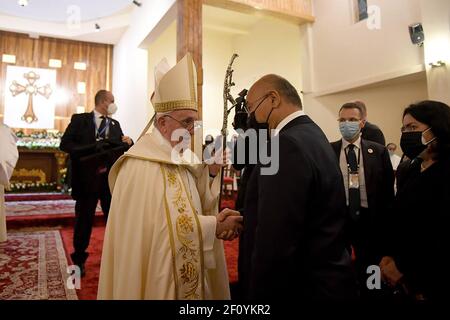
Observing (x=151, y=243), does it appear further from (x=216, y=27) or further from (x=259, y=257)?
(x=216, y=27)

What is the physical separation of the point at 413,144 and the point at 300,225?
1.22m

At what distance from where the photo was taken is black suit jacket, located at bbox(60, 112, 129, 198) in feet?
10.2

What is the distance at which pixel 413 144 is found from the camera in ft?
6.53

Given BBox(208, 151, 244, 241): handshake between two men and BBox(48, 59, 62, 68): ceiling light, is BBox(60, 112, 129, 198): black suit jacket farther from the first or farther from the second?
BBox(48, 59, 62, 68): ceiling light

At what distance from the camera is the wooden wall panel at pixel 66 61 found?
10.1 meters

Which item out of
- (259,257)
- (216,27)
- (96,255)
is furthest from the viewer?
(216,27)

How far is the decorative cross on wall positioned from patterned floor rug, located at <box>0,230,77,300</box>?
6650mm

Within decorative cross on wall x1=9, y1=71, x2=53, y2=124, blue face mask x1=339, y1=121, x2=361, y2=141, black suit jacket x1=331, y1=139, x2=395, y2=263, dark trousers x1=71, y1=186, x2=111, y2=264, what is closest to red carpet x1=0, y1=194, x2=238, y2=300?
dark trousers x1=71, y1=186, x2=111, y2=264

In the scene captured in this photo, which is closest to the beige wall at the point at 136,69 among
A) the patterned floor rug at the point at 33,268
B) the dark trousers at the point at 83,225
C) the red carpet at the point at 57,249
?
the red carpet at the point at 57,249

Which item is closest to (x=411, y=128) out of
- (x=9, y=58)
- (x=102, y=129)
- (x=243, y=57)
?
(x=102, y=129)

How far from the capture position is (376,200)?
7.91 ft

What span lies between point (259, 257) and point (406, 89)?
618cm

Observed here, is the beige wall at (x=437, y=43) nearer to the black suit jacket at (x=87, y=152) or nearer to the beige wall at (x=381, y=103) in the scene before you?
the beige wall at (x=381, y=103)
